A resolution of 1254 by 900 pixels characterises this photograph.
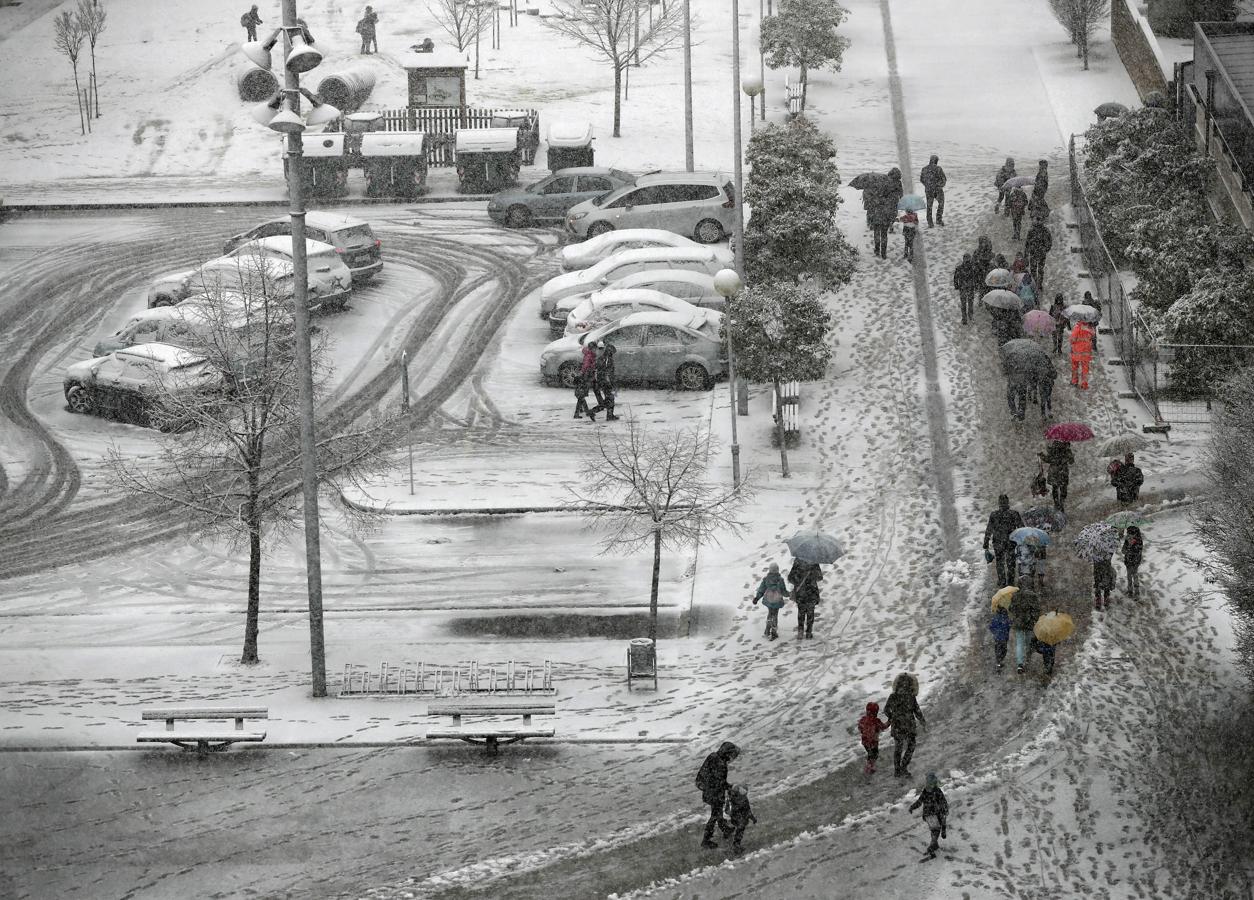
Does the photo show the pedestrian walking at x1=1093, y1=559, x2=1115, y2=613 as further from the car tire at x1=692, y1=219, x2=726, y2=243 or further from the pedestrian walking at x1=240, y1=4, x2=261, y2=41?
the pedestrian walking at x1=240, y1=4, x2=261, y2=41

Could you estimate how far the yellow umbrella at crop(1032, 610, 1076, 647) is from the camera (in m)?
19.0

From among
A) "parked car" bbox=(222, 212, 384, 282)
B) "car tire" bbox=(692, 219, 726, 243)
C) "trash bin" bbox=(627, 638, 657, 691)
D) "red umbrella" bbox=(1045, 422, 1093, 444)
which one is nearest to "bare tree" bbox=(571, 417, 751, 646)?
"trash bin" bbox=(627, 638, 657, 691)

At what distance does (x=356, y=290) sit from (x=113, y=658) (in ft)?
46.6

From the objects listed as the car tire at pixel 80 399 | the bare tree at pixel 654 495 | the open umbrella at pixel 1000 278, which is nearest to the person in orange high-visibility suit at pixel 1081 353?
the open umbrella at pixel 1000 278

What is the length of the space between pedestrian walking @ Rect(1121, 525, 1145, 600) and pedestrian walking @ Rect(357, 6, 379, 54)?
33.7 meters

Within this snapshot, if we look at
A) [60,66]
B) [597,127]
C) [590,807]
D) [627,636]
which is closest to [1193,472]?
[627,636]

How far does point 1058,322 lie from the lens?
2888 cm

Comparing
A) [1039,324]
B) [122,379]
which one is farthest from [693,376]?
[122,379]

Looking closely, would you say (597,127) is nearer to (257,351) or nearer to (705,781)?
(257,351)

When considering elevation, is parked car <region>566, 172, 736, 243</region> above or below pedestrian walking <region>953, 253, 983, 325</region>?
above

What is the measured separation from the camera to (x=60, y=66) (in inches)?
1988

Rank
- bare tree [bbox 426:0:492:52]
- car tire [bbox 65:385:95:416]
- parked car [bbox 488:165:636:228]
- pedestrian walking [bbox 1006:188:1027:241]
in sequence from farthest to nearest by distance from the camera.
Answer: bare tree [bbox 426:0:492:52] → parked car [bbox 488:165:636:228] → pedestrian walking [bbox 1006:188:1027:241] → car tire [bbox 65:385:95:416]

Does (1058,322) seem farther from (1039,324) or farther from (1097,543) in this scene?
(1097,543)

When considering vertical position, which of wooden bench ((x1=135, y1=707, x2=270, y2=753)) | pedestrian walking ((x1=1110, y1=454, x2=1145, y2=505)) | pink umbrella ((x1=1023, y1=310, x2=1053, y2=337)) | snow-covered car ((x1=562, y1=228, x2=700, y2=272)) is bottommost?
wooden bench ((x1=135, y1=707, x2=270, y2=753))
